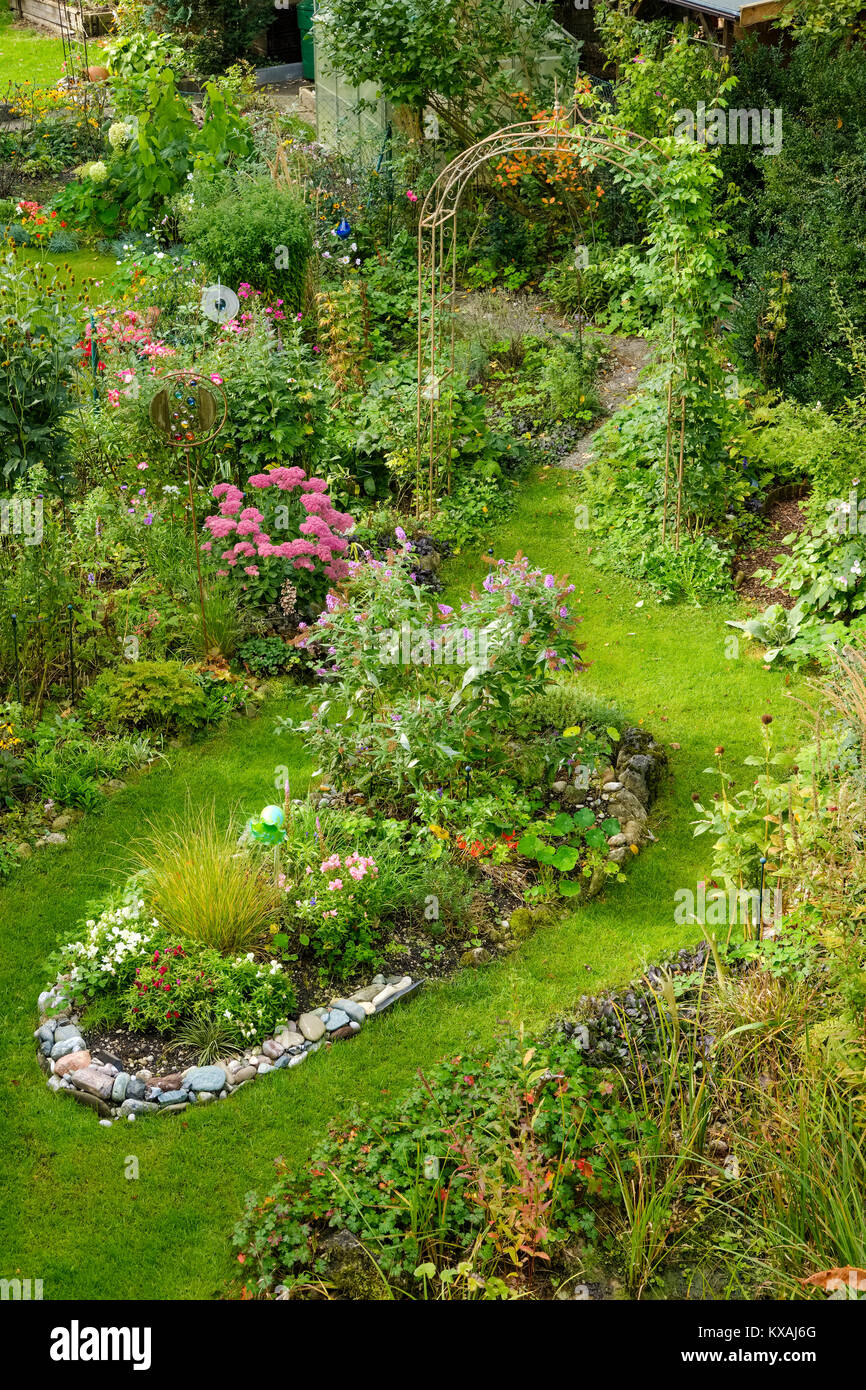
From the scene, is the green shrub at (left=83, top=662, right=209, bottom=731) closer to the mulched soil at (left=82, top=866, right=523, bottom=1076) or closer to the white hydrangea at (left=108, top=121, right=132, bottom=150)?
the mulched soil at (left=82, top=866, right=523, bottom=1076)

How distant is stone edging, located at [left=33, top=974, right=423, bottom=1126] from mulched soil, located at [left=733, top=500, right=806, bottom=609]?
13.1 feet

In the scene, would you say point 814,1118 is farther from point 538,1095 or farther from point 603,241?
point 603,241

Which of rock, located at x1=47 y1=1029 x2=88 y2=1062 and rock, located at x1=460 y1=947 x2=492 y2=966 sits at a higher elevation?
rock, located at x1=460 y1=947 x2=492 y2=966

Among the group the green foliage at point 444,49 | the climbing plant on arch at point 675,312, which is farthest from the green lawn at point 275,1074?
the green foliage at point 444,49

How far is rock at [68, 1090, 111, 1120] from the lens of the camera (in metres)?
5.37

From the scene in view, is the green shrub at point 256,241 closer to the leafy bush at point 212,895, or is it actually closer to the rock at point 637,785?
the rock at point 637,785

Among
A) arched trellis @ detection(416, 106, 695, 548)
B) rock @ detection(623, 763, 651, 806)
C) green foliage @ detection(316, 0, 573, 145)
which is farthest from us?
green foliage @ detection(316, 0, 573, 145)

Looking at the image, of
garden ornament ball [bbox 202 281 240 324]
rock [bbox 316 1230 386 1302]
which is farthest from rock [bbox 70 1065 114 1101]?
garden ornament ball [bbox 202 281 240 324]

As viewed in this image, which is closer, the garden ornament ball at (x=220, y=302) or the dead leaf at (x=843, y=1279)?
the dead leaf at (x=843, y=1279)

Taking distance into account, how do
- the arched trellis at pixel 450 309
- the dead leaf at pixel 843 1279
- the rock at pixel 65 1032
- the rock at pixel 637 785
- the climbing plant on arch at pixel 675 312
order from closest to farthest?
the dead leaf at pixel 843 1279, the rock at pixel 65 1032, the rock at pixel 637 785, the climbing plant on arch at pixel 675 312, the arched trellis at pixel 450 309

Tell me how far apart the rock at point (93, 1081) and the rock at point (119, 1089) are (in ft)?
0.07

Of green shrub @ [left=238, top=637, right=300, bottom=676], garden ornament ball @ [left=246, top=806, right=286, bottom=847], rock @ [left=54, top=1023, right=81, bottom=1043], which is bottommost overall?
rock @ [left=54, top=1023, right=81, bottom=1043]

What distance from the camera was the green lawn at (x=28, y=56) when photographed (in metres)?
17.4

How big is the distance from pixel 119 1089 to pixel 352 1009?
1.01 metres
